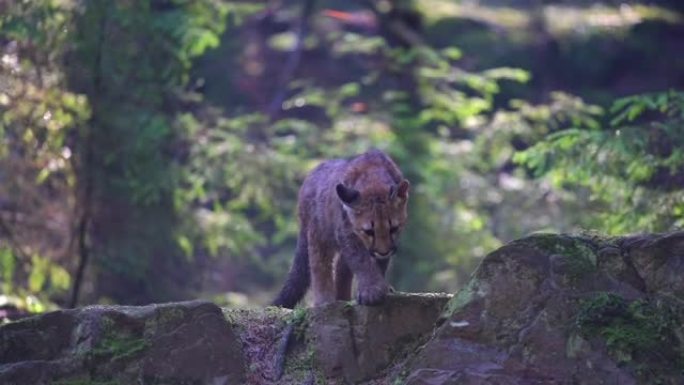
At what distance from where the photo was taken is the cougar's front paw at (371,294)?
805 cm

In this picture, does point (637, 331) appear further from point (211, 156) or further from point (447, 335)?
point (211, 156)

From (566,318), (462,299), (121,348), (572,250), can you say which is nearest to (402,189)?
(462,299)

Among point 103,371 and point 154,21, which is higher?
point 154,21

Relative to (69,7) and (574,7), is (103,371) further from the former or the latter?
(574,7)

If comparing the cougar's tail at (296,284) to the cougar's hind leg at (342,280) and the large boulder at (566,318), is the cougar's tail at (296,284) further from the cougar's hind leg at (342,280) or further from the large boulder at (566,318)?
the large boulder at (566,318)

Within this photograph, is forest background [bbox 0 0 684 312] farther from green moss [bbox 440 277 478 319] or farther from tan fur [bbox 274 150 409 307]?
green moss [bbox 440 277 478 319]

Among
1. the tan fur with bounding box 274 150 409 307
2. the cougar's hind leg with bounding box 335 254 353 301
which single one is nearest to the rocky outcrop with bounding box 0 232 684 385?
the tan fur with bounding box 274 150 409 307

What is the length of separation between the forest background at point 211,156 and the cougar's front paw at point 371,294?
4.12 m

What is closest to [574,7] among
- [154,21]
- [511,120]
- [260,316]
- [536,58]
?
[536,58]

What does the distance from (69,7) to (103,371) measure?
891 centimetres

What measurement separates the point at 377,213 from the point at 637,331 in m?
2.48

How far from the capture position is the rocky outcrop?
279 inches

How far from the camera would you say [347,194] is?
8.92m

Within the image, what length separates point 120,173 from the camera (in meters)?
17.1
